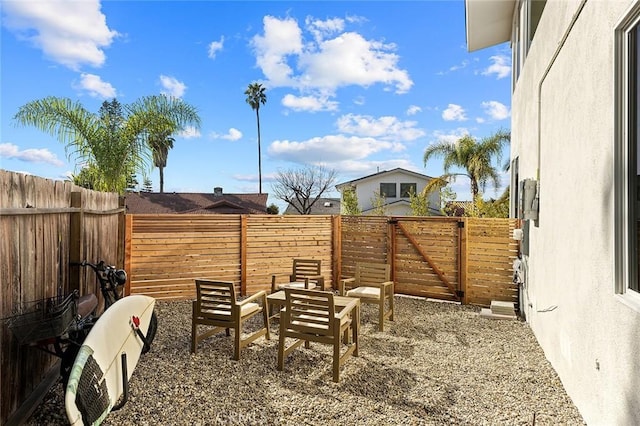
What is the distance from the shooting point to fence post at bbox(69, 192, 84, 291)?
12.5 ft

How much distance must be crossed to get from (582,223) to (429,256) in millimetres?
4438

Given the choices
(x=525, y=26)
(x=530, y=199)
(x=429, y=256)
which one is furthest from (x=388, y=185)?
(x=530, y=199)

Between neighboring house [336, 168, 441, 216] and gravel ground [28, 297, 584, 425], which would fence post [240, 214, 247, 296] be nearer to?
gravel ground [28, 297, 584, 425]

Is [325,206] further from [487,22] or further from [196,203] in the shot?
[487,22]

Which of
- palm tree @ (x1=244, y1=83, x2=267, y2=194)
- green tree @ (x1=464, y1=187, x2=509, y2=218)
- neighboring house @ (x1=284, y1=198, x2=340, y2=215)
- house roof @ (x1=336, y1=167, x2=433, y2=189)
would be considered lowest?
green tree @ (x1=464, y1=187, x2=509, y2=218)

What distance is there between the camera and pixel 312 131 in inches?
949

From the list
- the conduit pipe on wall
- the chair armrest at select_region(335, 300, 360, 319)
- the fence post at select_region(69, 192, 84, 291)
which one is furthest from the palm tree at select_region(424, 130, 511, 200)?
the fence post at select_region(69, 192, 84, 291)

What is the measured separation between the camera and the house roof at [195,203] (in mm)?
21562

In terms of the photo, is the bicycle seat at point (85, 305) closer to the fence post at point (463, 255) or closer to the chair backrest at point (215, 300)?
the chair backrest at point (215, 300)

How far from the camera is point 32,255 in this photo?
296 cm

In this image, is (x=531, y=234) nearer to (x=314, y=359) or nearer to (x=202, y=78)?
(x=314, y=359)

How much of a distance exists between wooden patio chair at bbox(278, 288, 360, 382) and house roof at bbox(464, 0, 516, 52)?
6715 mm

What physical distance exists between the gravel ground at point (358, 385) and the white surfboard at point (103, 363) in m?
0.52

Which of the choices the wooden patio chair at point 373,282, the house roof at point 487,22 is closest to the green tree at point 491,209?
the house roof at point 487,22
